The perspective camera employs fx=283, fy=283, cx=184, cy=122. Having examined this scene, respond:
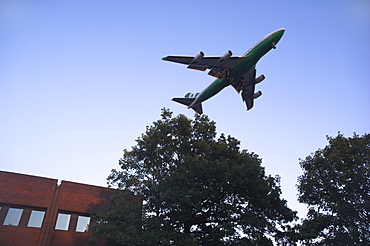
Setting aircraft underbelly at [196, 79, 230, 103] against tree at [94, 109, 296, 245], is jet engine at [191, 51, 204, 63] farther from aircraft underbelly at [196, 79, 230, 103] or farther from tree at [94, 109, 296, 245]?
tree at [94, 109, 296, 245]

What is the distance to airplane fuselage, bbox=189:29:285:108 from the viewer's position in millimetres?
21094

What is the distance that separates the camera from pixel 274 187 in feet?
65.9

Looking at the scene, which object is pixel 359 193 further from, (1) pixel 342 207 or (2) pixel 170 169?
(2) pixel 170 169

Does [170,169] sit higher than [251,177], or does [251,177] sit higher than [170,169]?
[170,169]

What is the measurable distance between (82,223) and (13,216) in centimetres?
553

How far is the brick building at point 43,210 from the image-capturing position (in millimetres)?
22906

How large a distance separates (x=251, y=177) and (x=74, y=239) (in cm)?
1630

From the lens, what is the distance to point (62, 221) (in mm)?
24828

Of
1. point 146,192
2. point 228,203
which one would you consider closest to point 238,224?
point 228,203

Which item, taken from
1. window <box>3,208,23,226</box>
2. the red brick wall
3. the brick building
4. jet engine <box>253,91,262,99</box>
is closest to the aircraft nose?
jet engine <box>253,91,262,99</box>

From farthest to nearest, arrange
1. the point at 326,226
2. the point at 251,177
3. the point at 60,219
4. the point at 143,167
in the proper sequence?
1. the point at 60,219
2. the point at 143,167
3. the point at 326,226
4. the point at 251,177

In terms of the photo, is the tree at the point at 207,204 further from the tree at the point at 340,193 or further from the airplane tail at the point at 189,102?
the airplane tail at the point at 189,102

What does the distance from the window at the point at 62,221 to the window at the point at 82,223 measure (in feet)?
3.03

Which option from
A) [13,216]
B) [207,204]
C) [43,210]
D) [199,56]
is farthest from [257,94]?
[13,216]
